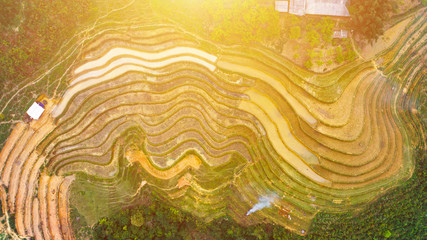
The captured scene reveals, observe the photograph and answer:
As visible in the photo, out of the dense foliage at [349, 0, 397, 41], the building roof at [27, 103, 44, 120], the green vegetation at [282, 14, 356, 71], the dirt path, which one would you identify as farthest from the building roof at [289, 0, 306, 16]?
the dirt path

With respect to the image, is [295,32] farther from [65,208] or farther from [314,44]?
[65,208]

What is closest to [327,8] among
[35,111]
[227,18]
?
[227,18]

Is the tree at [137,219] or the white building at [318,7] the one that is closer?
the tree at [137,219]

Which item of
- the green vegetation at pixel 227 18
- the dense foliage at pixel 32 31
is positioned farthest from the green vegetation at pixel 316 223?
the green vegetation at pixel 227 18

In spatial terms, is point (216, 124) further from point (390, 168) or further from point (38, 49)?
point (38, 49)

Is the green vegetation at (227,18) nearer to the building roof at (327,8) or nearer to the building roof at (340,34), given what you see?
the building roof at (327,8)
